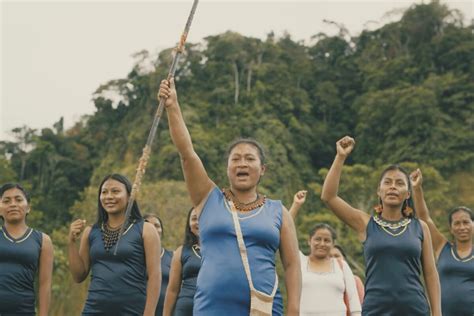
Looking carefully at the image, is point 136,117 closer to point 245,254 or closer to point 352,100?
point 352,100

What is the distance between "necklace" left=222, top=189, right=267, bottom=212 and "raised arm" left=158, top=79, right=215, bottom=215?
139 mm

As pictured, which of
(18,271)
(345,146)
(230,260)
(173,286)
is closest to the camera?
(230,260)

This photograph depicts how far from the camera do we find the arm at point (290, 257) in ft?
16.4

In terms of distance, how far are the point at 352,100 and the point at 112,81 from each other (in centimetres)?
1953

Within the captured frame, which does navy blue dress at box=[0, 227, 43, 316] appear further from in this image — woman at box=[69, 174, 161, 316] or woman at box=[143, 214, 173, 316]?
woman at box=[143, 214, 173, 316]

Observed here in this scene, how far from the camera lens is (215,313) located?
4.67m

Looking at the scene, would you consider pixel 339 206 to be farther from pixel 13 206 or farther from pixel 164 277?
pixel 164 277

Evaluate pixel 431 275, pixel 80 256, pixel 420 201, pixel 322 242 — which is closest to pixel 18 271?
pixel 80 256

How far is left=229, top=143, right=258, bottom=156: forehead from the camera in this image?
502 centimetres

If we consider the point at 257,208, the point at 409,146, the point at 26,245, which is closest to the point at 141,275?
the point at 26,245

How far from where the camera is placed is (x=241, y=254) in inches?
186

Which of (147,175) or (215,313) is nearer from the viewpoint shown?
(215,313)

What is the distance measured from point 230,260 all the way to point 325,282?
3981 mm

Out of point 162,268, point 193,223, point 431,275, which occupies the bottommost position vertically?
point 431,275
